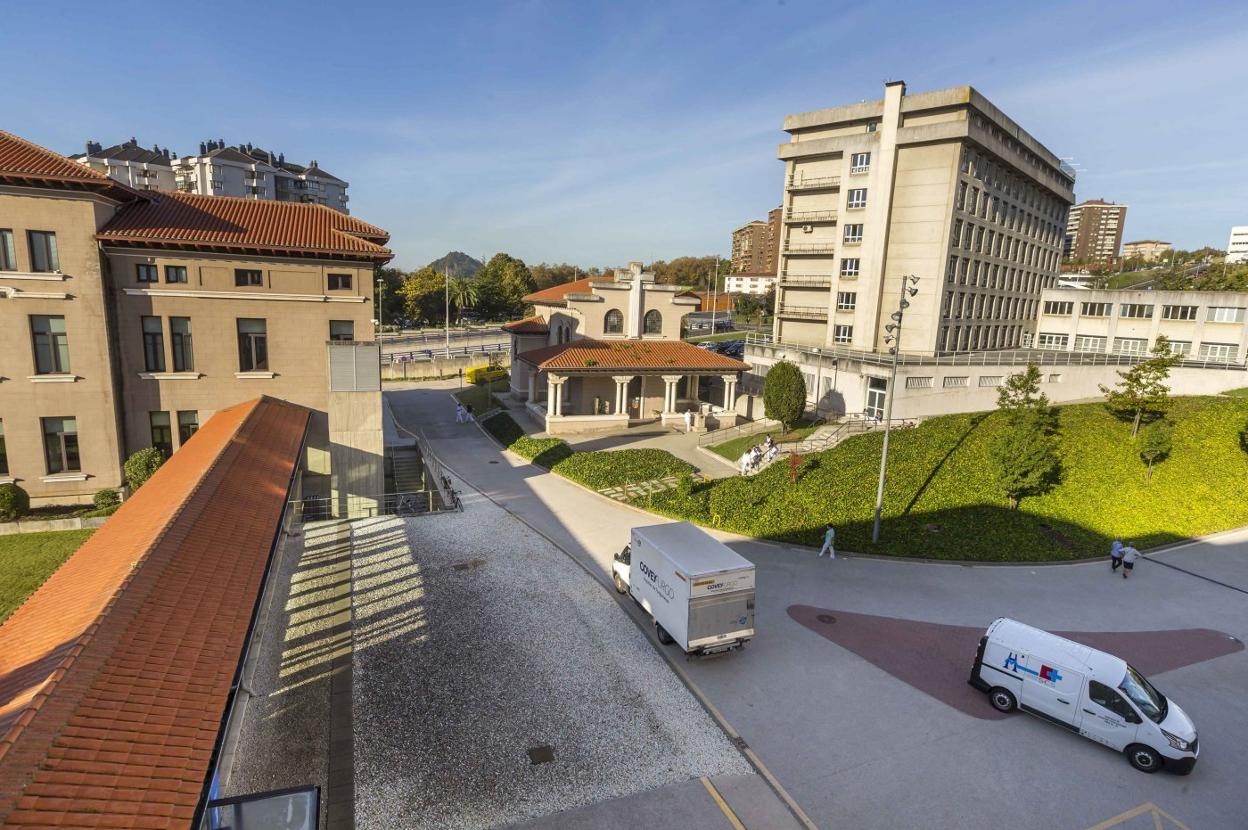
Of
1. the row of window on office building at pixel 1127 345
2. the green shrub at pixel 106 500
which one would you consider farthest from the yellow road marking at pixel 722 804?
the row of window on office building at pixel 1127 345

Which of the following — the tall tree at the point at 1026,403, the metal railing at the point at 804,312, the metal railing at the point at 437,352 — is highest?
the metal railing at the point at 804,312

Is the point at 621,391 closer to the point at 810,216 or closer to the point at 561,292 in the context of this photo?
the point at 561,292

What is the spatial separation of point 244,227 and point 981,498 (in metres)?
35.1

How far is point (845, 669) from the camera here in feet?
54.6

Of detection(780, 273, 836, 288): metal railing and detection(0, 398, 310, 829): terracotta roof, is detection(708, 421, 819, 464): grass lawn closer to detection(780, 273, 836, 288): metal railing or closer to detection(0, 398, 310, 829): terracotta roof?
detection(780, 273, 836, 288): metal railing

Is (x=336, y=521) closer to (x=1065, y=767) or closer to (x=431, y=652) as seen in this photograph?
(x=431, y=652)

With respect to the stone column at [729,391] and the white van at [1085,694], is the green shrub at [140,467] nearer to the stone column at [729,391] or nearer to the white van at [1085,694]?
the white van at [1085,694]

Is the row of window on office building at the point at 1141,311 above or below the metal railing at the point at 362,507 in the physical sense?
above

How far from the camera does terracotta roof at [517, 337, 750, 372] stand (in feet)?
136

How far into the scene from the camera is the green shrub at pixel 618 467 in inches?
1277

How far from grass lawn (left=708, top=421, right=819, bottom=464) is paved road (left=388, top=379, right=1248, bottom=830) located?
1227 cm

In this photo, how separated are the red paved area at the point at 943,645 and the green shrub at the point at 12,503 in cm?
2926

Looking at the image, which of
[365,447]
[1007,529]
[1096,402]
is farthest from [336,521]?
[1096,402]

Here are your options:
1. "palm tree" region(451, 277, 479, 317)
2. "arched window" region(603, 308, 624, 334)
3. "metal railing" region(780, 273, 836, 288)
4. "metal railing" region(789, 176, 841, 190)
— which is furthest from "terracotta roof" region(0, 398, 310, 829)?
"palm tree" region(451, 277, 479, 317)
